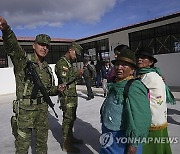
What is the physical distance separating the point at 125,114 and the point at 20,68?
1.35 m

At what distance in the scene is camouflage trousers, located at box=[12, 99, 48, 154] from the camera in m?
2.56

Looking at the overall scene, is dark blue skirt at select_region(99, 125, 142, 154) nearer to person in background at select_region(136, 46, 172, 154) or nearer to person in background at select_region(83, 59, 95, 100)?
person in background at select_region(136, 46, 172, 154)

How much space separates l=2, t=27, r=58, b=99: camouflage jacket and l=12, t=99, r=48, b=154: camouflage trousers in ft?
0.62

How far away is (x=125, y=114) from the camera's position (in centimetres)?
186

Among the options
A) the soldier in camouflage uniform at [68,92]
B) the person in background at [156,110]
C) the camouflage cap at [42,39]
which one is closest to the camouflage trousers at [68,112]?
the soldier in camouflage uniform at [68,92]

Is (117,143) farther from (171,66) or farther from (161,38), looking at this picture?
(161,38)

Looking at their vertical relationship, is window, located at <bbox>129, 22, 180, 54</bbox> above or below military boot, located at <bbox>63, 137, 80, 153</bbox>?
above

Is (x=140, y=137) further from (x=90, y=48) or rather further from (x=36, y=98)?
(x=90, y=48)

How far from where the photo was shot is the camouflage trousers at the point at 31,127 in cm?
256

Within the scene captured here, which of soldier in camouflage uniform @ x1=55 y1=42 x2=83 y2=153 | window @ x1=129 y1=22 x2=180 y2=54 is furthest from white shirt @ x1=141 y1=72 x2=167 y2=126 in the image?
window @ x1=129 y1=22 x2=180 y2=54

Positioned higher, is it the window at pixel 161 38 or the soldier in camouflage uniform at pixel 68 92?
the window at pixel 161 38

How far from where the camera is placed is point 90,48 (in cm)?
1759

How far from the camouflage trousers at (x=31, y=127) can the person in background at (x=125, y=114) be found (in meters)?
0.97

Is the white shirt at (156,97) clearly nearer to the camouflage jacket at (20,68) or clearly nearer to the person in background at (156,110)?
the person in background at (156,110)
